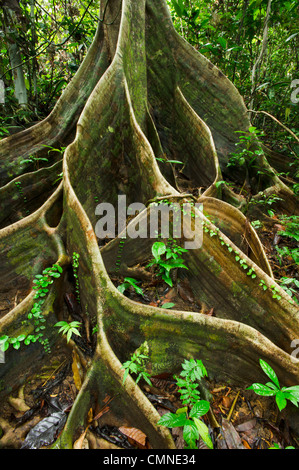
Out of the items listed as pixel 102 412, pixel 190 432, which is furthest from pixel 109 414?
pixel 190 432

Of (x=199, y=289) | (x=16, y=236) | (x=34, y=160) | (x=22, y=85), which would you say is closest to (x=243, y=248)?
(x=199, y=289)

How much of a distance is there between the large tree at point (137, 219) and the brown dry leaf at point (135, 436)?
8 centimetres

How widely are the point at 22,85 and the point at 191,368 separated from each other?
4520 millimetres

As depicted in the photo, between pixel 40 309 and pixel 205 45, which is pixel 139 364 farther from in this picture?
pixel 205 45

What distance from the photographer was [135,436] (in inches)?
66.6

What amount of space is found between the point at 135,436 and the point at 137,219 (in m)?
1.64

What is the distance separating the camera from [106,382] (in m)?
1.80

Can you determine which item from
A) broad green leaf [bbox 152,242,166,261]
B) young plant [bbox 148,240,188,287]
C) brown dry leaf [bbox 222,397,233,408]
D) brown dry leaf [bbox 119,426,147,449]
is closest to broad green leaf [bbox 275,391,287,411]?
brown dry leaf [bbox 222,397,233,408]

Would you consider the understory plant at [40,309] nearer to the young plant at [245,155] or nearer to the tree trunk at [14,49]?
the young plant at [245,155]

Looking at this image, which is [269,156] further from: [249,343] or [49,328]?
[49,328]

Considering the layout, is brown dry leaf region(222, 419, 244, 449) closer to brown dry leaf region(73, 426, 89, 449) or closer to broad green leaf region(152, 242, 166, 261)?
brown dry leaf region(73, 426, 89, 449)

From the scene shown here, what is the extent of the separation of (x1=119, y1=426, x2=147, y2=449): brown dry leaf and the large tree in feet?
0.26

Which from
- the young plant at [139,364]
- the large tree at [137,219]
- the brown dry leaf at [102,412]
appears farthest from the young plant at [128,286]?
the brown dry leaf at [102,412]

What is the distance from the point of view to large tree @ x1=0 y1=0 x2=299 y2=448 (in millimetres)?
1884
